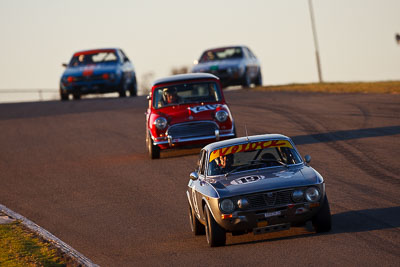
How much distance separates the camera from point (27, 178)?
1870 cm

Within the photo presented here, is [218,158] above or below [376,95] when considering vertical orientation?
above

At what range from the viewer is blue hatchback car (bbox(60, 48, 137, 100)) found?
30969mm

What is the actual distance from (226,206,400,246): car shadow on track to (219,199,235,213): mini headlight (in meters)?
0.68

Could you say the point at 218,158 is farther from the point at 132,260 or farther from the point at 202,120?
the point at 202,120

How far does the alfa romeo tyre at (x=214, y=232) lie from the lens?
10508 millimetres

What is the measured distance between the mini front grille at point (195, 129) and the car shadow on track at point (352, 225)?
7.15m

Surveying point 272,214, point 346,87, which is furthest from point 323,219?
point 346,87

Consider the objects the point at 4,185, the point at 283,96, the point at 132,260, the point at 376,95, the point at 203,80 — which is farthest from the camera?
the point at 283,96

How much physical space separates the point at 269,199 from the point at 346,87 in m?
24.1

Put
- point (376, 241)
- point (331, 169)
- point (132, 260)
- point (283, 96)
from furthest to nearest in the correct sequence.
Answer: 1. point (283, 96)
2. point (331, 169)
3. point (132, 260)
4. point (376, 241)

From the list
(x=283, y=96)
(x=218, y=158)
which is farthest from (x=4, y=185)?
(x=283, y=96)

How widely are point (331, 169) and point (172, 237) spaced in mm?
5245

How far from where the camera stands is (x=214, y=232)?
10.5 m

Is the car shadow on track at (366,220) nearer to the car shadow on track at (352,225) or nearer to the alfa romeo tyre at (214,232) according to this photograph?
the car shadow on track at (352,225)
